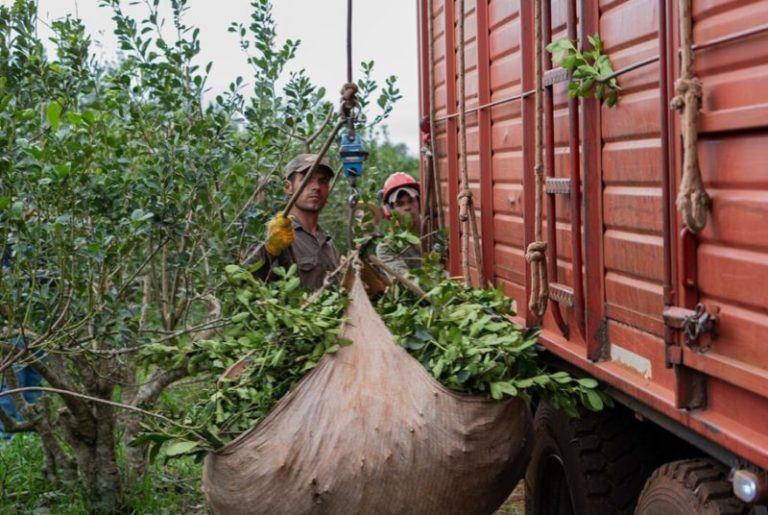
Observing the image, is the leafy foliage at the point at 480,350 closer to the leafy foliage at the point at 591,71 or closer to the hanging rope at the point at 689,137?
the leafy foliage at the point at 591,71

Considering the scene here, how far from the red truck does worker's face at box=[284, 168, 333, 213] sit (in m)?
0.91

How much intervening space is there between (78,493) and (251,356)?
2.62 metres

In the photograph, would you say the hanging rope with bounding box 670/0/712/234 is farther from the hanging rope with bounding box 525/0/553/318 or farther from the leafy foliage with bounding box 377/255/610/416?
the hanging rope with bounding box 525/0/553/318

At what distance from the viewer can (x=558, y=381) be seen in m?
4.16

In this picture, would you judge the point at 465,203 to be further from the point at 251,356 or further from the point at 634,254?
the point at 634,254

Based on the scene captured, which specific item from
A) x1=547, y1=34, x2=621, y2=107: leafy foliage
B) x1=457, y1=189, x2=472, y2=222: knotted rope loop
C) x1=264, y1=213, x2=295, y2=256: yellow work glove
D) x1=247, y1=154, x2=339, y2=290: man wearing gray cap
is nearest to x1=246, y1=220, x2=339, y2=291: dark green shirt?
x1=247, y1=154, x2=339, y2=290: man wearing gray cap

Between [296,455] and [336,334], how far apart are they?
0.48 meters

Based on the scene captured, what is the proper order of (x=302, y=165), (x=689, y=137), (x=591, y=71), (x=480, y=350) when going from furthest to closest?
(x=302, y=165)
(x=480, y=350)
(x=591, y=71)
(x=689, y=137)

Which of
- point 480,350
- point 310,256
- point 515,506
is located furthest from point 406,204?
point 480,350

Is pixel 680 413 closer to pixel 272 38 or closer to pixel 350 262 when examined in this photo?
pixel 350 262

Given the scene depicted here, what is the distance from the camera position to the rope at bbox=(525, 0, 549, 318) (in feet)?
14.8

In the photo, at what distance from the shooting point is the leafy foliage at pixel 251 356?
4.25 m

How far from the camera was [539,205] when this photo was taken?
178 inches

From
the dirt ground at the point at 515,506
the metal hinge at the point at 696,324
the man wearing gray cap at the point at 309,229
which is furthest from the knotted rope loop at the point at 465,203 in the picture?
the metal hinge at the point at 696,324
